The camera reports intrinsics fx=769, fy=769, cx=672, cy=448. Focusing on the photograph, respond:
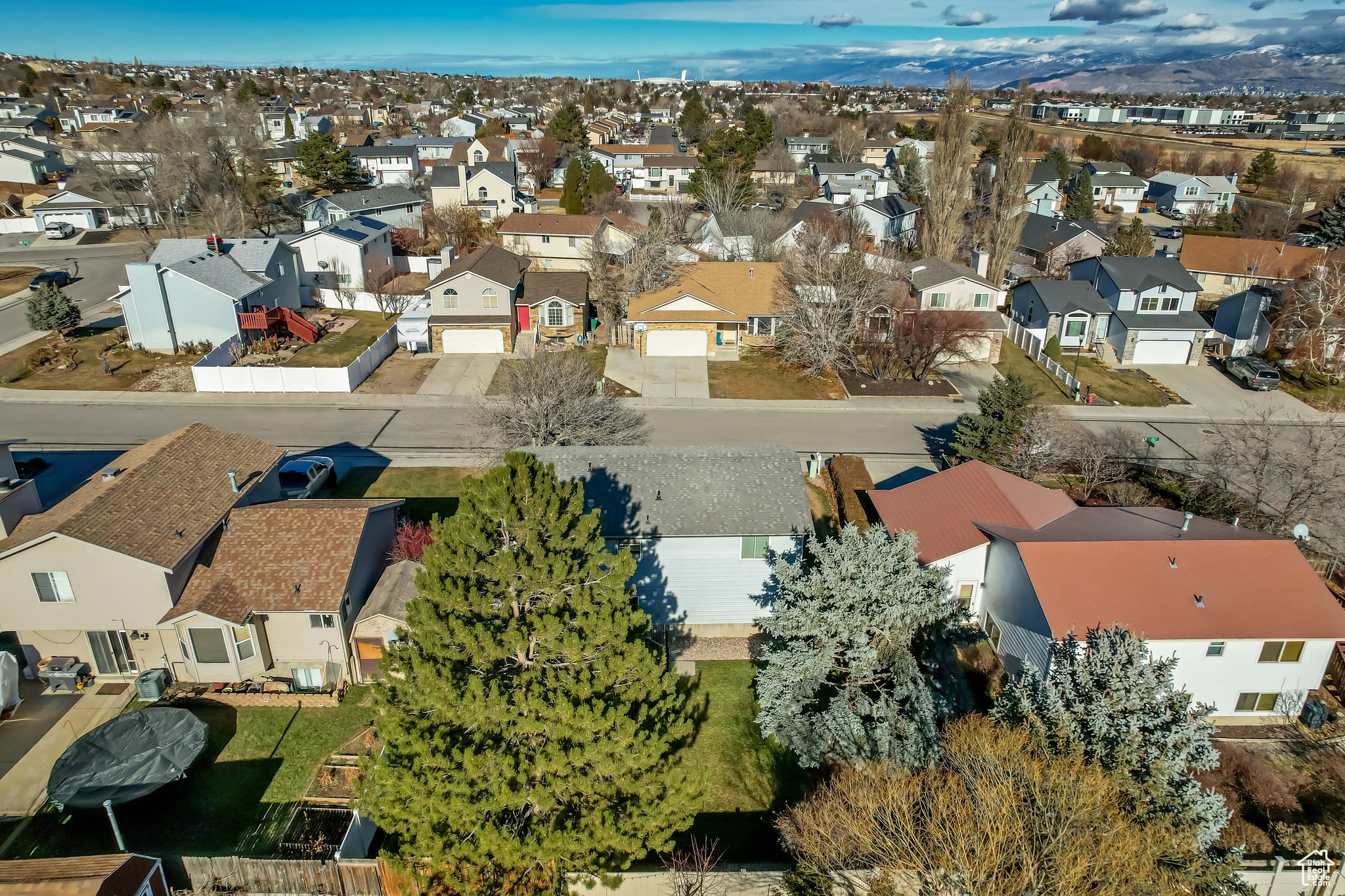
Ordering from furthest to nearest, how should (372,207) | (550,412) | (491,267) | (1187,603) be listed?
(372,207)
(491,267)
(550,412)
(1187,603)

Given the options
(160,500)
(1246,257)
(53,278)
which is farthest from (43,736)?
(1246,257)

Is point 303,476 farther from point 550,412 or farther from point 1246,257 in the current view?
point 1246,257

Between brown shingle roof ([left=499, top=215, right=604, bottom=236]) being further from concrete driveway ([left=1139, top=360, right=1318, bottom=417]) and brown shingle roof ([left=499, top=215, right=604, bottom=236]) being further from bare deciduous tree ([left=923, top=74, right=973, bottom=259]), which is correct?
concrete driveway ([left=1139, top=360, right=1318, bottom=417])

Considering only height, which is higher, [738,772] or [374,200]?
[374,200]

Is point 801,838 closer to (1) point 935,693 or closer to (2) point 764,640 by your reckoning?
(1) point 935,693

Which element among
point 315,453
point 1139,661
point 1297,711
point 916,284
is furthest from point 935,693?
point 916,284

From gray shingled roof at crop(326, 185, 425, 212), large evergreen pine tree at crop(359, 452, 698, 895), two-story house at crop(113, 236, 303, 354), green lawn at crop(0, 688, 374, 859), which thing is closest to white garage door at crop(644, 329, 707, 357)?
two-story house at crop(113, 236, 303, 354)
